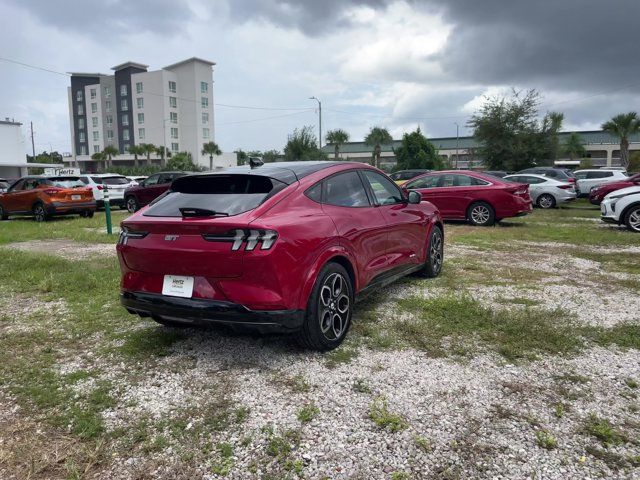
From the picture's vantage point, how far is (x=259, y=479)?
101 inches

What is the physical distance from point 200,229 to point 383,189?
2550 mm

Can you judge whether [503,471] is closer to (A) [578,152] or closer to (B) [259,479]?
(B) [259,479]

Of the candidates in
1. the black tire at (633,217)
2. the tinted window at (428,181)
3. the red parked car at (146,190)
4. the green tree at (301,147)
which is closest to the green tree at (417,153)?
the green tree at (301,147)

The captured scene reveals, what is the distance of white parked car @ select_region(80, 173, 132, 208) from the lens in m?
19.3

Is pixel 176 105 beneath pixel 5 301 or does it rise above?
above

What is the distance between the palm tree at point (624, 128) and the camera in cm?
4603

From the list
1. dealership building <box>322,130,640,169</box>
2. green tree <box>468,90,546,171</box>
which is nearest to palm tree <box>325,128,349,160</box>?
dealership building <box>322,130,640,169</box>

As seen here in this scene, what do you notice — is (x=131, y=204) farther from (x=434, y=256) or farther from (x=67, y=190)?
(x=434, y=256)

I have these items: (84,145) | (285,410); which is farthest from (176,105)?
(285,410)

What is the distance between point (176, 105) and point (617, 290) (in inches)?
3453

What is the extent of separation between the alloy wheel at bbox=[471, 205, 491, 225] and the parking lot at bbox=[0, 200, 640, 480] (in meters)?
7.33

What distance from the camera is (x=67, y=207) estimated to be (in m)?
15.5

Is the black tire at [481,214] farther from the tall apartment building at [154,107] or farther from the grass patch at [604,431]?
the tall apartment building at [154,107]

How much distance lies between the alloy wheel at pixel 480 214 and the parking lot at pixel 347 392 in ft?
24.0
